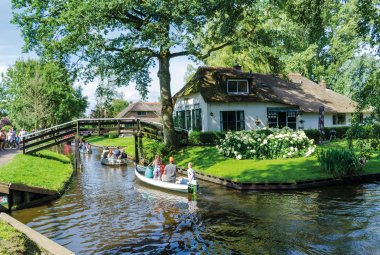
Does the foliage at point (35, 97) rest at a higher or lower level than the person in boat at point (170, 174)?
higher

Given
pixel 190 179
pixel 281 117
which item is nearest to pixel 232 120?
pixel 281 117

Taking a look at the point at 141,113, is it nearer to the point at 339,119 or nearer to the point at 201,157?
the point at 339,119

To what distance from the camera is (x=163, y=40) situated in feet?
78.3

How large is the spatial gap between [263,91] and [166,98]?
42.4 ft

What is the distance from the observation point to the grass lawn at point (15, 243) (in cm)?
777

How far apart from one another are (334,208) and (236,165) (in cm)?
887

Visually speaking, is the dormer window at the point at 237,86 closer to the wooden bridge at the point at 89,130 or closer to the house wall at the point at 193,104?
the house wall at the point at 193,104

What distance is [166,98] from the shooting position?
30578 millimetres

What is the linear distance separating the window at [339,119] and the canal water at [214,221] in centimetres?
2402

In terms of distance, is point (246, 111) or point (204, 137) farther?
point (246, 111)

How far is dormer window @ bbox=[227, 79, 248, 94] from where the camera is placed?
37.3m

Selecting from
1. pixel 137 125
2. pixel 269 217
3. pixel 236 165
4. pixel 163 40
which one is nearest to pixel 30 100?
pixel 137 125

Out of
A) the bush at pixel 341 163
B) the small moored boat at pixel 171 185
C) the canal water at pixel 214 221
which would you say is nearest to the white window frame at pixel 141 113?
the small moored boat at pixel 171 185

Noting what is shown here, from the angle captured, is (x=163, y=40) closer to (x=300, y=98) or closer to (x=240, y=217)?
(x=240, y=217)
